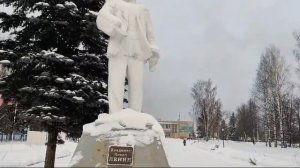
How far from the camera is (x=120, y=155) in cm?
529

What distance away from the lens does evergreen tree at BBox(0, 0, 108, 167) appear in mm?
8859

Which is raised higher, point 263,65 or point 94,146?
point 263,65

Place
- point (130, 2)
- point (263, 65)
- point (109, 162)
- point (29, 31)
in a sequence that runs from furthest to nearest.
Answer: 1. point (263, 65)
2. point (29, 31)
3. point (130, 2)
4. point (109, 162)

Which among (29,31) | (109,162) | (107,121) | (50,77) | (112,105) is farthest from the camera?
(29,31)

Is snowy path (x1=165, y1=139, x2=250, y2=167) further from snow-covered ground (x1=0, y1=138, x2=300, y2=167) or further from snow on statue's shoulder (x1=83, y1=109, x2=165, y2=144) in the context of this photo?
snow on statue's shoulder (x1=83, y1=109, x2=165, y2=144)

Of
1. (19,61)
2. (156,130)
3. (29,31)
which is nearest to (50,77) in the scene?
(19,61)

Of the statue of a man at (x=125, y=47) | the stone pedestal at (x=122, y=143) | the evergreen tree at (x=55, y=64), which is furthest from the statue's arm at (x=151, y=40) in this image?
the evergreen tree at (x=55, y=64)

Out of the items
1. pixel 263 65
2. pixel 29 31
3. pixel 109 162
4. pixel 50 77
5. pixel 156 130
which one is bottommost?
pixel 109 162

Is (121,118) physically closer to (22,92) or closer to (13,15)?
(22,92)

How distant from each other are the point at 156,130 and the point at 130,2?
8.17 feet

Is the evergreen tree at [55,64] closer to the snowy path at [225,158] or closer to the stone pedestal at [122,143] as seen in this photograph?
the snowy path at [225,158]

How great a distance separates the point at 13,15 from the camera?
9812 millimetres

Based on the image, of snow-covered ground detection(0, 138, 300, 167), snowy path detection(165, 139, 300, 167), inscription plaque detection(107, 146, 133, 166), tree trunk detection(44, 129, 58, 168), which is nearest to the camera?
inscription plaque detection(107, 146, 133, 166)

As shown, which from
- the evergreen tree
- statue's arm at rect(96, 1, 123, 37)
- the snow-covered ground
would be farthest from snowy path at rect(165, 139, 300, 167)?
the evergreen tree
